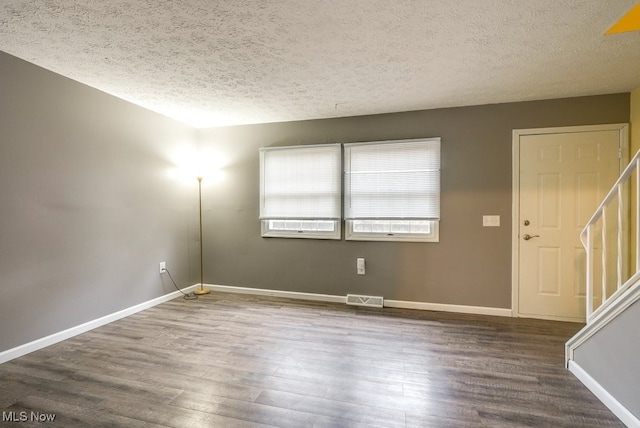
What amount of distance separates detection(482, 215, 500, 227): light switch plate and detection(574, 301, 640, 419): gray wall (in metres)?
1.57

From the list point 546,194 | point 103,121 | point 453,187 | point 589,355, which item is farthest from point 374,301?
point 103,121

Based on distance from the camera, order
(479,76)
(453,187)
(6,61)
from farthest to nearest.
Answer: (453,187)
(479,76)
(6,61)

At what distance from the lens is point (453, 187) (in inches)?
139

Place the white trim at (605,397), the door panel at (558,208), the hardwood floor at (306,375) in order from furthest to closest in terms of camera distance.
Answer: the door panel at (558,208) < the hardwood floor at (306,375) < the white trim at (605,397)

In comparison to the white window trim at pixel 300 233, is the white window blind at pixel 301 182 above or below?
above

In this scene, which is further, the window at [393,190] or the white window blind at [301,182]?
the white window blind at [301,182]

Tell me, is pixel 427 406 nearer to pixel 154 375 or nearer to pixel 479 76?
pixel 154 375

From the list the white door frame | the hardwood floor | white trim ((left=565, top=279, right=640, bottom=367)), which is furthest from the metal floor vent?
white trim ((left=565, top=279, right=640, bottom=367))

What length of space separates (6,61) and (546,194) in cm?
530

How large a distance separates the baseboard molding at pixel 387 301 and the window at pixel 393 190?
32.6 inches

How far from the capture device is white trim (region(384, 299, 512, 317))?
3.42 metres

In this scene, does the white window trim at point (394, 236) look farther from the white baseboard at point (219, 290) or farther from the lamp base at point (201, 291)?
the lamp base at point (201, 291)

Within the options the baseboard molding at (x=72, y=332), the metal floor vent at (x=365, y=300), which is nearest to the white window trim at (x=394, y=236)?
the metal floor vent at (x=365, y=300)

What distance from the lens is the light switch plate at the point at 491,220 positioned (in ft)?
11.2
